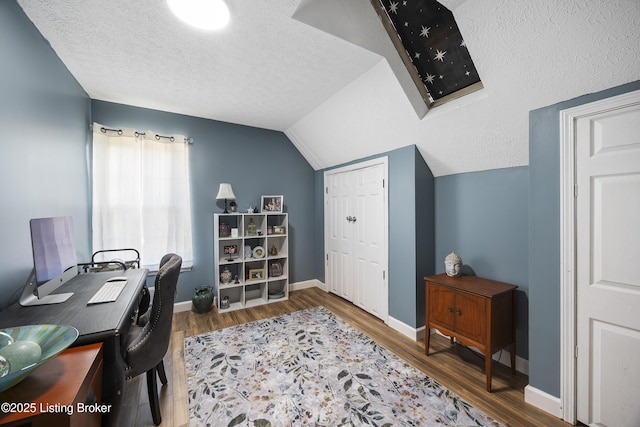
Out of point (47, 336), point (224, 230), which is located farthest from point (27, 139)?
point (224, 230)

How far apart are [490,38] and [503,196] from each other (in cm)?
123

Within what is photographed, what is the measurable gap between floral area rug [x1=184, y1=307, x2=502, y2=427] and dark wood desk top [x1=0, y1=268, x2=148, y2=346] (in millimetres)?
860

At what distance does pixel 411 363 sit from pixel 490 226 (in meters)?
1.38

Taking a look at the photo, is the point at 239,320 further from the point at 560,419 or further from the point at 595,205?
the point at 595,205

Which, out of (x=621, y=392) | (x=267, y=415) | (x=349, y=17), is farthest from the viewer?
(x=349, y=17)

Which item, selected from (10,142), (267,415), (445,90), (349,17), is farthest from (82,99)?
(445,90)

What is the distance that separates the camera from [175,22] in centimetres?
161

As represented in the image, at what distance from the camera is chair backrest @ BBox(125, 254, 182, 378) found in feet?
4.46

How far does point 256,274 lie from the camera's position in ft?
11.4

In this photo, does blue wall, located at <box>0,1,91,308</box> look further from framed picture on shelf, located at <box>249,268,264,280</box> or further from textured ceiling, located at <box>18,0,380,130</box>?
framed picture on shelf, located at <box>249,268,264,280</box>

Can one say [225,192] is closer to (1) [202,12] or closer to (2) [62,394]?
Result: (1) [202,12]

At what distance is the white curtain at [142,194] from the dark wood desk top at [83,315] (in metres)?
1.38

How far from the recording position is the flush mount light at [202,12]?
1.45 meters

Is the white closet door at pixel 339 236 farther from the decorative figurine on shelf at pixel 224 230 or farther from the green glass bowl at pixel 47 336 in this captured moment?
the green glass bowl at pixel 47 336
